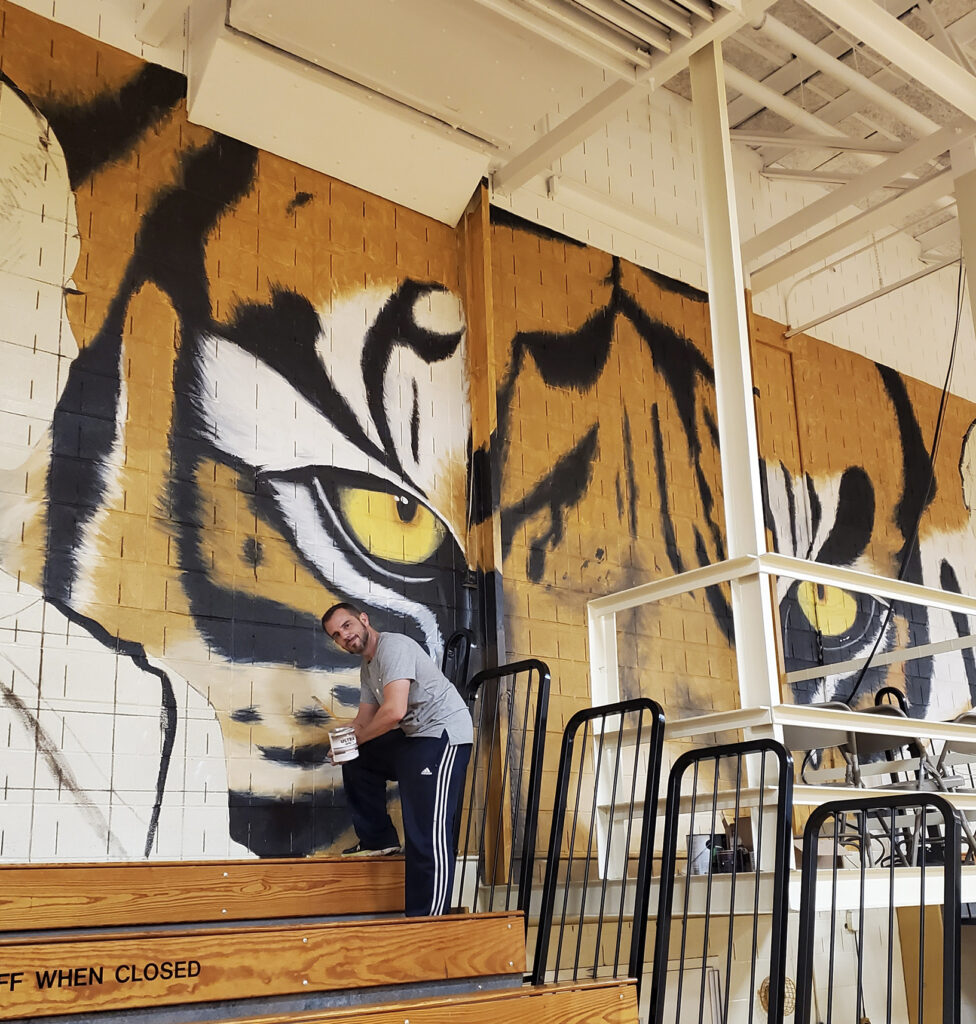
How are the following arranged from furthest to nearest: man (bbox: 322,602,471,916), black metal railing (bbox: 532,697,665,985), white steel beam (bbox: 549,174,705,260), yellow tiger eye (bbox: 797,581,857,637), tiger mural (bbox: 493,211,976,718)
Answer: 1. yellow tiger eye (bbox: 797,581,857,637)
2. white steel beam (bbox: 549,174,705,260)
3. tiger mural (bbox: 493,211,976,718)
4. man (bbox: 322,602,471,916)
5. black metal railing (bbox: 532,697,665,985)

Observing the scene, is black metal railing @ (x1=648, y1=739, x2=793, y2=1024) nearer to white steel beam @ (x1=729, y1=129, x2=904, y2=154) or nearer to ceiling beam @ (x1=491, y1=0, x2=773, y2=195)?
ceiling beam @ (x1=491, y1=0, x2=773, y2=195)

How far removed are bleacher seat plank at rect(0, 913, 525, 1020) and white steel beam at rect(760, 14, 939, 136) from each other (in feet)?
18.1

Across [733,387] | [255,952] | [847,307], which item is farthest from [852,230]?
[255,952]

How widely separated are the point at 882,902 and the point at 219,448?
3.41 metres

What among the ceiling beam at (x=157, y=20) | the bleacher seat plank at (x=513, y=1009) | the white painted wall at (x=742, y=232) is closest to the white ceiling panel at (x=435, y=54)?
the ceiling beam at (x=157, y=20)

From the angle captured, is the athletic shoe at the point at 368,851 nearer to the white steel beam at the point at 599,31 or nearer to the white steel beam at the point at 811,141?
the white steel beam at the point at 599,31

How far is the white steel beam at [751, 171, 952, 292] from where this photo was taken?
6.86 m

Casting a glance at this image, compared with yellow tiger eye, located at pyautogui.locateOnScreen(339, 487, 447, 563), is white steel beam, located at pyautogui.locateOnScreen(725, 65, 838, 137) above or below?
above

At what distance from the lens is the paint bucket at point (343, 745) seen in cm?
438

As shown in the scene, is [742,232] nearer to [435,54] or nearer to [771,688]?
[435,54]

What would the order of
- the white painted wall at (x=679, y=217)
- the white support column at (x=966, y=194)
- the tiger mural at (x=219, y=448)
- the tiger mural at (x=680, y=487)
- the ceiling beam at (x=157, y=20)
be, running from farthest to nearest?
the white painted wall at (x=679, y=217)
the tiger mural at (x=680, y=487)
the white support column at (x=966, y=194)
the ceiling beam at (x=157, y=20)
the tiger mural at (x=219, y=448)

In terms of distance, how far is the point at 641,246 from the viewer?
7.48 m

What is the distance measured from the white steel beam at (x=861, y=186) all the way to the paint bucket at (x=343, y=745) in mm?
4479

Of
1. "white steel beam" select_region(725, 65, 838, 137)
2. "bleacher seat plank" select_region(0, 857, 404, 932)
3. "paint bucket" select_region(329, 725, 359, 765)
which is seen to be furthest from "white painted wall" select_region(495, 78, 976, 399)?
"bleacher seat plank" select_region(0, 857, 404, 932)
